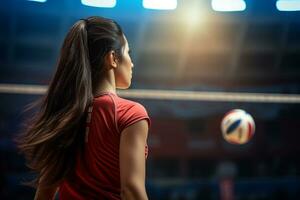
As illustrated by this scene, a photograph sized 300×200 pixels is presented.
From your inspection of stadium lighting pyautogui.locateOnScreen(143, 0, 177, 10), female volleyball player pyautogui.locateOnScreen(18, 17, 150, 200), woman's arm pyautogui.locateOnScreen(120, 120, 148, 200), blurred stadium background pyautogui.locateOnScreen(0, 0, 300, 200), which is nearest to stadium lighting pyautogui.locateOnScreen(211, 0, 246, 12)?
blurred stadium background pyautogui.locateOnScreen(0, 0, 300, 200)

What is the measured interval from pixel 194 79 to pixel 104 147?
152 inches

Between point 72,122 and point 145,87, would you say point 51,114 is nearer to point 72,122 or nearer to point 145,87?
point 72,122

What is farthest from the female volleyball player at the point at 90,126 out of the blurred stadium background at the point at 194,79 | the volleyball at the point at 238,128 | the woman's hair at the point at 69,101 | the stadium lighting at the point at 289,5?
the stadium lighting at the point at 289,5

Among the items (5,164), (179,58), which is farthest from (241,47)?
(5,164)

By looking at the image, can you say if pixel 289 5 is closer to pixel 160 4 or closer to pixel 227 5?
pixel 227 5

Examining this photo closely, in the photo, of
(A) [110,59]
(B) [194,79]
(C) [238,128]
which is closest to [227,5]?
(B) [194,79]

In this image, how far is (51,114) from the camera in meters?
0.78

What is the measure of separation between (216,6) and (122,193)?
3717 millimetres

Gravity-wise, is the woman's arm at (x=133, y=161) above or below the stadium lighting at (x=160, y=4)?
above

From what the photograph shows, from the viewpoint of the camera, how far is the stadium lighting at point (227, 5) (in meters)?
4.20

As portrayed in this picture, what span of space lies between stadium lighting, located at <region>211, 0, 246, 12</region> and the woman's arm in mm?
3644

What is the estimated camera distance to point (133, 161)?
27.8 inches

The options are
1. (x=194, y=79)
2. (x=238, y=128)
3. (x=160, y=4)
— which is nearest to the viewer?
(x=238, y=128)

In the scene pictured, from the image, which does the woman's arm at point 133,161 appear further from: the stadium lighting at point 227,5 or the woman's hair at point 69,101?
the stadium lighting at point 227,5
